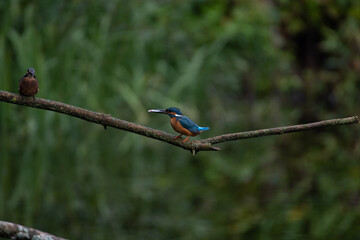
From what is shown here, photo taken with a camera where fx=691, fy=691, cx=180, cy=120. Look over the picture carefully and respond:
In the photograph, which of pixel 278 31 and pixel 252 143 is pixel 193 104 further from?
pixel 278 31

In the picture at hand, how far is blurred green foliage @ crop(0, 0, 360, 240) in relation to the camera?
544 centimetres

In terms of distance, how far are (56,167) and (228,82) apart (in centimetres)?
620

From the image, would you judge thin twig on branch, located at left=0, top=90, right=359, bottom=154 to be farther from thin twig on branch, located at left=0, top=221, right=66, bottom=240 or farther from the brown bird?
thin twig on branch, located at left=0, top=221, right=66, bottom=240

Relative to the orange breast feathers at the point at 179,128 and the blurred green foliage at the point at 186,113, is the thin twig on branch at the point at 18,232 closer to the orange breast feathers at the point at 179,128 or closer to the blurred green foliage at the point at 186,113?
the orange breast feathers at the point at 179,128

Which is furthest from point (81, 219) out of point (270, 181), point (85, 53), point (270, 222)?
point (85, 53)

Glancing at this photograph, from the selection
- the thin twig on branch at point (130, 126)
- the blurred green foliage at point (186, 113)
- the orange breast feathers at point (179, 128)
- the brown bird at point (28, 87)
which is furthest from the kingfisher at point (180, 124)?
the blurred green foliage at point (186, 113)

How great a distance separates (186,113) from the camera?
957cm

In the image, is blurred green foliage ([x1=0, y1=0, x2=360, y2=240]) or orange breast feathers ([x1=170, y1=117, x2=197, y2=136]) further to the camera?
blurred green foliage ([x1=0, y1=0, x2=360, y2=240])

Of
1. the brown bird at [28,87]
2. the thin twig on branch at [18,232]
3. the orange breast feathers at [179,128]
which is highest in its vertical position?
the brown bird at [28,87]

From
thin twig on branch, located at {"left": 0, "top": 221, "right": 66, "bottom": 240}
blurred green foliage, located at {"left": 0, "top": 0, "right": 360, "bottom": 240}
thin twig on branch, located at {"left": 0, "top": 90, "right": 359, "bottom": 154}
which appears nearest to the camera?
thin twig on branch, located at {"left": 0, "top": 90, "right": 359, "bottom": 154}

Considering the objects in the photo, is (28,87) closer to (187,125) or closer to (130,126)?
(130,126)

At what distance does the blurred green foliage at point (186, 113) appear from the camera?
544 cm

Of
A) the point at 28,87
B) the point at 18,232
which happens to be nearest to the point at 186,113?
the point at 28,87

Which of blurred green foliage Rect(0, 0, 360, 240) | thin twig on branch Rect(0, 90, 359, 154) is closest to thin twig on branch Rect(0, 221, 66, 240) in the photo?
thin twig on branch Rect(0, 90, 359, 154)
